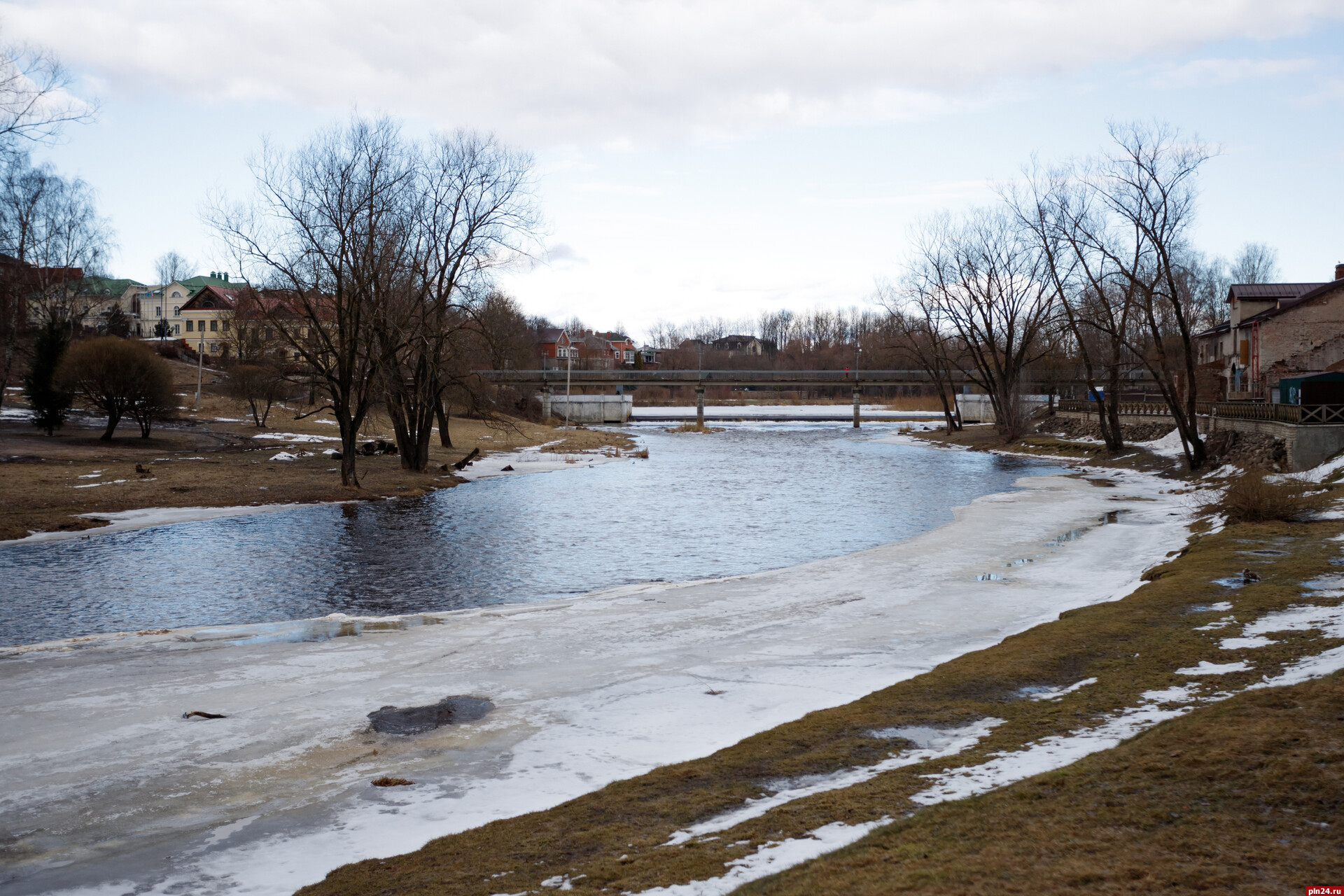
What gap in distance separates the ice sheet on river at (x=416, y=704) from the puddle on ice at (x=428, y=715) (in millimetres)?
185

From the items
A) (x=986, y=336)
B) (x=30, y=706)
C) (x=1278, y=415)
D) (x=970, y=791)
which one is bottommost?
(x=30, y=706)

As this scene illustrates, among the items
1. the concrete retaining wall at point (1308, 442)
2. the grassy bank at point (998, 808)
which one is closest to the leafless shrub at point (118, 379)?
the grassy bank at point (998, 808)

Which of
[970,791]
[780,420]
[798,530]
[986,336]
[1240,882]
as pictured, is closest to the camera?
[1240,882]

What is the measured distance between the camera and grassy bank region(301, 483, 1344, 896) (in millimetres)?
5387

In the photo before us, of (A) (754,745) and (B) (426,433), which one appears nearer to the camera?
(A) (754,745)

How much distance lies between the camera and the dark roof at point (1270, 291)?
61.0 metres

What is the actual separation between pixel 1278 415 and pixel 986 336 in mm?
35034

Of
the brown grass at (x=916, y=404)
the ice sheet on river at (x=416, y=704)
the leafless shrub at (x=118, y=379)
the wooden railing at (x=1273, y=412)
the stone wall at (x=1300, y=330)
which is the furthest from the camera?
the brown grass at (x=916, y=404)

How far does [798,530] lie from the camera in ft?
87.2

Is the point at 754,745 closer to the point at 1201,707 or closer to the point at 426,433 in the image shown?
the point at 1201,707

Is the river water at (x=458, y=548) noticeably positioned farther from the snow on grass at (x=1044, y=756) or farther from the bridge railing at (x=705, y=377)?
the bridge railing at (x=705, y=377)

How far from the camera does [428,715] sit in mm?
10562

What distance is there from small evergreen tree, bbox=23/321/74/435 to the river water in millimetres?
20898

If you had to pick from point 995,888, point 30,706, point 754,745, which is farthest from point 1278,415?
point 30,706
